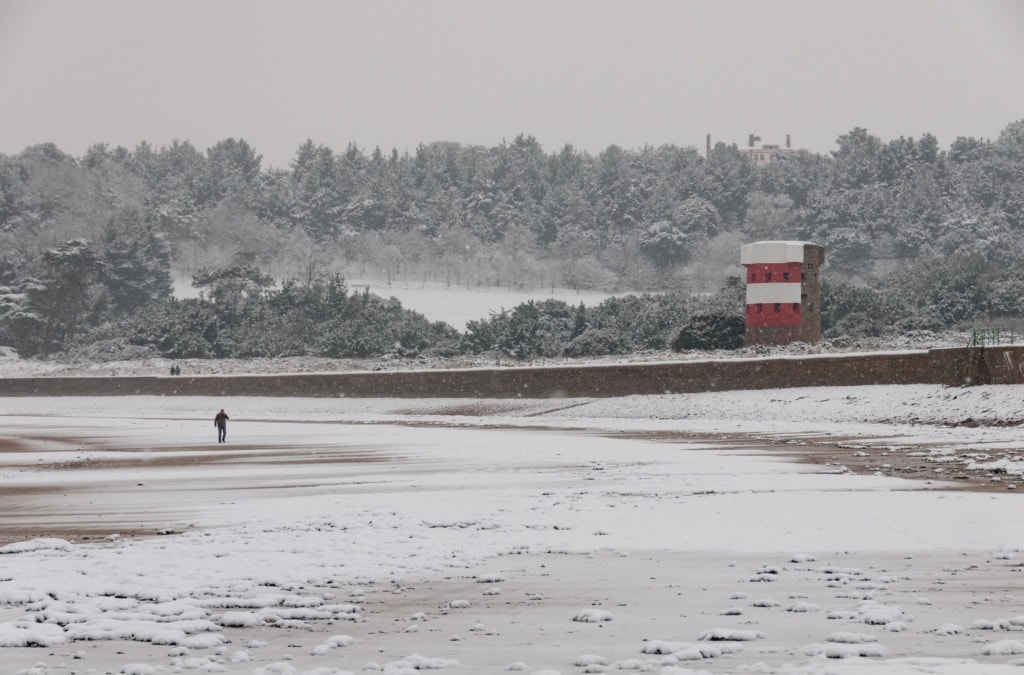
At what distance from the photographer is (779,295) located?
187ft

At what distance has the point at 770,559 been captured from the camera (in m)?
12.7

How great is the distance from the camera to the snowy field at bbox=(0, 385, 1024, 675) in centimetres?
909

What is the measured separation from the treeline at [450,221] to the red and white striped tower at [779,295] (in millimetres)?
26829

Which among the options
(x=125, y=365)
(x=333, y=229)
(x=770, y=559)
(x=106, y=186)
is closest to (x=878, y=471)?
(x=770, y=559)

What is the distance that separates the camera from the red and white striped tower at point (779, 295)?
56.9 metres

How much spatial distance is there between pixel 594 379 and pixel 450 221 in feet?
335

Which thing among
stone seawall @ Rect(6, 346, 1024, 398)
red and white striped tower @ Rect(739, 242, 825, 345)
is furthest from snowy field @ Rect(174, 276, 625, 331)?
red and white striped tower @ Rect(739, 242, 825, 345)

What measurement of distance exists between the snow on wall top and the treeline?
89.0 ft

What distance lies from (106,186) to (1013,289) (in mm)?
112429

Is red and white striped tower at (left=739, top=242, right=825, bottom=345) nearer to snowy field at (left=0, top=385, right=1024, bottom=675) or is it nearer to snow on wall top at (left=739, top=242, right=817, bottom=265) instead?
snow on wall top at (left=739, top=242, right=817, bottom=265)

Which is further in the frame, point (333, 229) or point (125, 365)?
point (333, 229)

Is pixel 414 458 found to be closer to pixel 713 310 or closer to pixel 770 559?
pixel 770 559

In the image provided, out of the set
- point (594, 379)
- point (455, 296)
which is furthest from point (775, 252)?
point (455, 296)

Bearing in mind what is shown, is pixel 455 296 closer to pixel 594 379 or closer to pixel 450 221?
pixel 450 221
